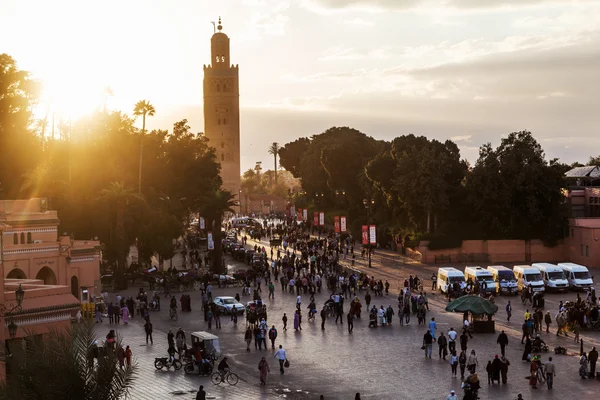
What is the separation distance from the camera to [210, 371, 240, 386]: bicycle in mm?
25248

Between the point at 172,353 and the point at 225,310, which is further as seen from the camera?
the point at 225,310

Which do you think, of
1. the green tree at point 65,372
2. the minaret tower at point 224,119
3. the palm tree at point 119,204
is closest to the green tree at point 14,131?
the palm tree at point 119,204

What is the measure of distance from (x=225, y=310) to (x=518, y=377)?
16.8 m

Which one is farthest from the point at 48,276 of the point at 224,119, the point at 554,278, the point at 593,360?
the point at 224,119

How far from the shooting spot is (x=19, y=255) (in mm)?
39469

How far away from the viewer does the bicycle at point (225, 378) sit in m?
25.2

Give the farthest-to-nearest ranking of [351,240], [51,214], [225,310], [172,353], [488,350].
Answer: [351,240] → [51,214] → [225,310] → [488,350] → [172,353]

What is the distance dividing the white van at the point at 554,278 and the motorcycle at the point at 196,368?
2352 centimetres

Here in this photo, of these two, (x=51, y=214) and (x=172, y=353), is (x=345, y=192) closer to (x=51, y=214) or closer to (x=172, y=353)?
(x=51, y=214)

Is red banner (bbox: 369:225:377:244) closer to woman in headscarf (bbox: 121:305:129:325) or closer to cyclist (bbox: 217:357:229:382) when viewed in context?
woman in headscarf (bbox: 121:305:129:325)

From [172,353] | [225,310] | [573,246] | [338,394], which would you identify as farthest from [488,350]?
[573,246]

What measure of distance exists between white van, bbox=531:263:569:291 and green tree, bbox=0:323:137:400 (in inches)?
1371

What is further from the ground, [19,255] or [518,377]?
[19,255]

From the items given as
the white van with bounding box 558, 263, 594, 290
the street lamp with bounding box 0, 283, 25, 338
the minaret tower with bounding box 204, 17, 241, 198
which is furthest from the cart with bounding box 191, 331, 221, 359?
the minaret tower with bounding box 204, 17, 241, 198
